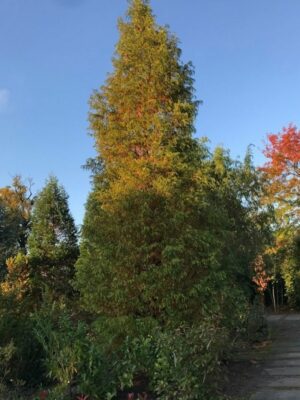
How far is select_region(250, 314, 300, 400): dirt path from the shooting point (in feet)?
17.6

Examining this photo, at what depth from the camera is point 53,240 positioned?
14.5 meters

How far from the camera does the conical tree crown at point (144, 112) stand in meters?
7.01

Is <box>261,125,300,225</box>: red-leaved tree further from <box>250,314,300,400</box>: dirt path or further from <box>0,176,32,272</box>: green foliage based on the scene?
<box>0,176,32,272</box>: green foliage

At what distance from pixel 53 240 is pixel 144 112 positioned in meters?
8.18

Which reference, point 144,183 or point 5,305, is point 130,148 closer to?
point 144,183

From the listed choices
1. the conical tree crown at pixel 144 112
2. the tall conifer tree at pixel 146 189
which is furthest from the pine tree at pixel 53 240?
the conical tree crown at pixel 144 112

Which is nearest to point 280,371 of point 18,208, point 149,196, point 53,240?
point 149,196

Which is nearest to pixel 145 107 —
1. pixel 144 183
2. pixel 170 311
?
pixel 144 183

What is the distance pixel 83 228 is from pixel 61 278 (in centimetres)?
705

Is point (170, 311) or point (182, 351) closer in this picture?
point (182, 351)

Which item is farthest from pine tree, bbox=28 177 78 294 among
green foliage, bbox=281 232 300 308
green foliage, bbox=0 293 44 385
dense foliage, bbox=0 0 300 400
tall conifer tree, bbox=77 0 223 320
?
green foliage, bbox=0 293 44 385

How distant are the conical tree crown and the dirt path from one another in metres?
2.98

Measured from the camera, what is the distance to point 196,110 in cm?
761

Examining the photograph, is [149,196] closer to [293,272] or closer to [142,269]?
[142,269]
